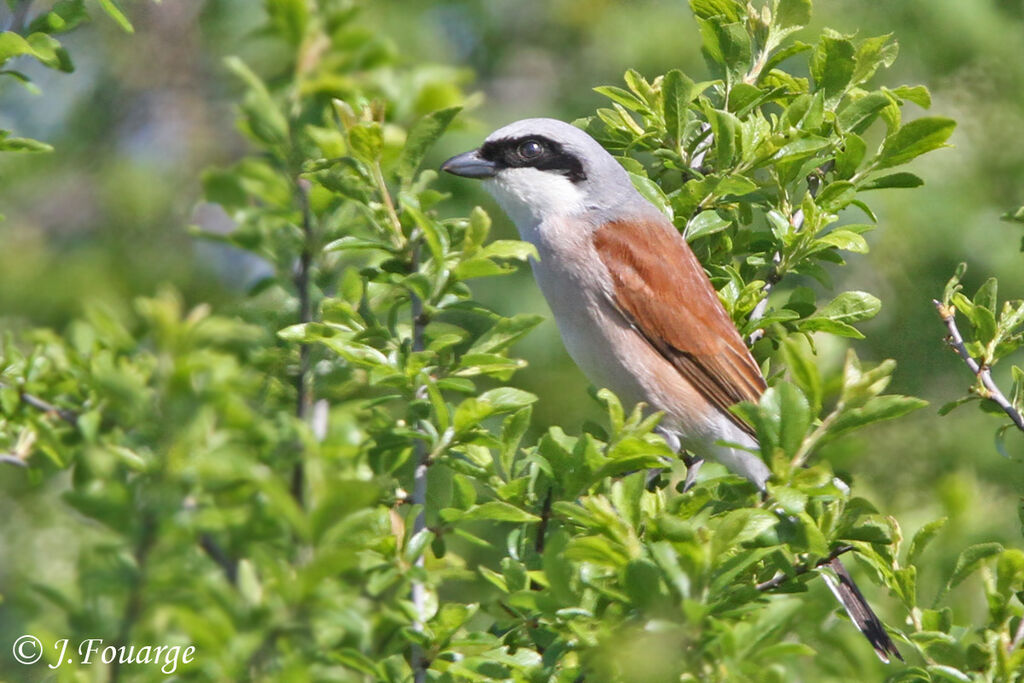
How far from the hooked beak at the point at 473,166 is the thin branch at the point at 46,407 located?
195 cm

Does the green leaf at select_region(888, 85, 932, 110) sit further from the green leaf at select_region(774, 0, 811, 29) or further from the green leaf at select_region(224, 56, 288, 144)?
the green leaf at select_region(224, 56, 288, 144)

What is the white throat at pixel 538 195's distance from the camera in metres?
3.80

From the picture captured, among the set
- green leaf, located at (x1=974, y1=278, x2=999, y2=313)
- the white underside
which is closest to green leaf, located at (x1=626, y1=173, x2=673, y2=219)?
the white underside

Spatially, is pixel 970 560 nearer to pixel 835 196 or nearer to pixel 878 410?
pixel 878 410

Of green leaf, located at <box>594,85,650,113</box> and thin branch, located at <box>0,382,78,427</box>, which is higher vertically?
green leaf, located at <box>594,85,650,113</box>

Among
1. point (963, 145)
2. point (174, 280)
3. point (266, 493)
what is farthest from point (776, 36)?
point (174, 280)

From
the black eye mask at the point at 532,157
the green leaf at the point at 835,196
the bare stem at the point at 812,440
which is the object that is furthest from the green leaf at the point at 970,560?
the black eye mask at the point at 532,157

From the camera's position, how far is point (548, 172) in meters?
3.83

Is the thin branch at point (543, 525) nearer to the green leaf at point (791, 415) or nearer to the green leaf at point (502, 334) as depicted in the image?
the green leaf at point (502, 334)

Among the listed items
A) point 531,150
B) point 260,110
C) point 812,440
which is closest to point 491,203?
point 531,150

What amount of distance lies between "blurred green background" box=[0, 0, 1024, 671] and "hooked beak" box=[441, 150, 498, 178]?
0.24 m

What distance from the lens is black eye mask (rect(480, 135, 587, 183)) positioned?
3.83m

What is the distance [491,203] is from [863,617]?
3.27m

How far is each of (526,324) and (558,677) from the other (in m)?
0.61
